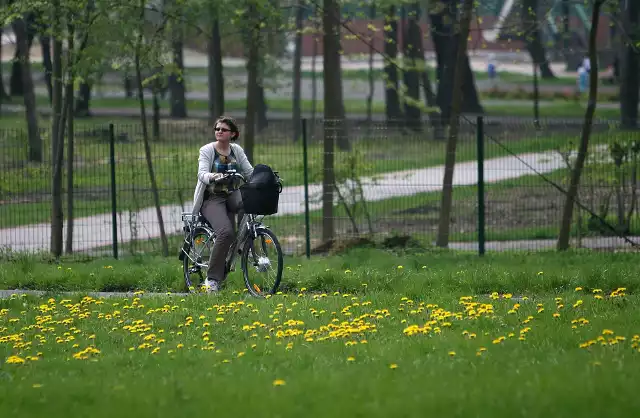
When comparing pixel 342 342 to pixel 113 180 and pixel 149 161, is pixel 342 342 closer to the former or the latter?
pixel 113 180

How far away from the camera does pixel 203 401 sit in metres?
7.03

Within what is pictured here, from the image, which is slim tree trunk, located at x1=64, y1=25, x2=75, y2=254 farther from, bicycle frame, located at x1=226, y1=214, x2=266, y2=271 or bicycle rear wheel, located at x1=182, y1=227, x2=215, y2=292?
bicycle frame, located at x1=226, y1=214, x2=266, y2=271

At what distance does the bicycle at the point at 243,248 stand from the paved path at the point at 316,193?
4.56 meters

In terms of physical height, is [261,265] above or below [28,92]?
below

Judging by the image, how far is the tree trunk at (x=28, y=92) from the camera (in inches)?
802

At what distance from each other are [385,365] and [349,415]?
1378 millimetres

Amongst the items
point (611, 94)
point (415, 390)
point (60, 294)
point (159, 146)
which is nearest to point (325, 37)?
point (159, 146)

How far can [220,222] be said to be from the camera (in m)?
11.7

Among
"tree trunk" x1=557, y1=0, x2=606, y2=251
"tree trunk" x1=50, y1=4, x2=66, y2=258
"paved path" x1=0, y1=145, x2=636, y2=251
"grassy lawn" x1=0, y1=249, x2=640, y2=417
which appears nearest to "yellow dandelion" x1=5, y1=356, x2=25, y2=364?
"grassy lawn" x1=0, y1=249, x2=640, y2=417

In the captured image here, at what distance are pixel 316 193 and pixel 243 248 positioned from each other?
17.0 feet

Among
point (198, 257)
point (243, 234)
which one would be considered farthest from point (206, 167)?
point (198, 257)

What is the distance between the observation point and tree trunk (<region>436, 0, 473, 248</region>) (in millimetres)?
16672

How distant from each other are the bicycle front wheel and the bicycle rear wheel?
0.45 metres

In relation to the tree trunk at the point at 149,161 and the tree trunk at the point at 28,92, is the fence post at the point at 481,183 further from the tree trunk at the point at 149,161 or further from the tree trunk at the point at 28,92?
the tree trunk at the point at 28,92
